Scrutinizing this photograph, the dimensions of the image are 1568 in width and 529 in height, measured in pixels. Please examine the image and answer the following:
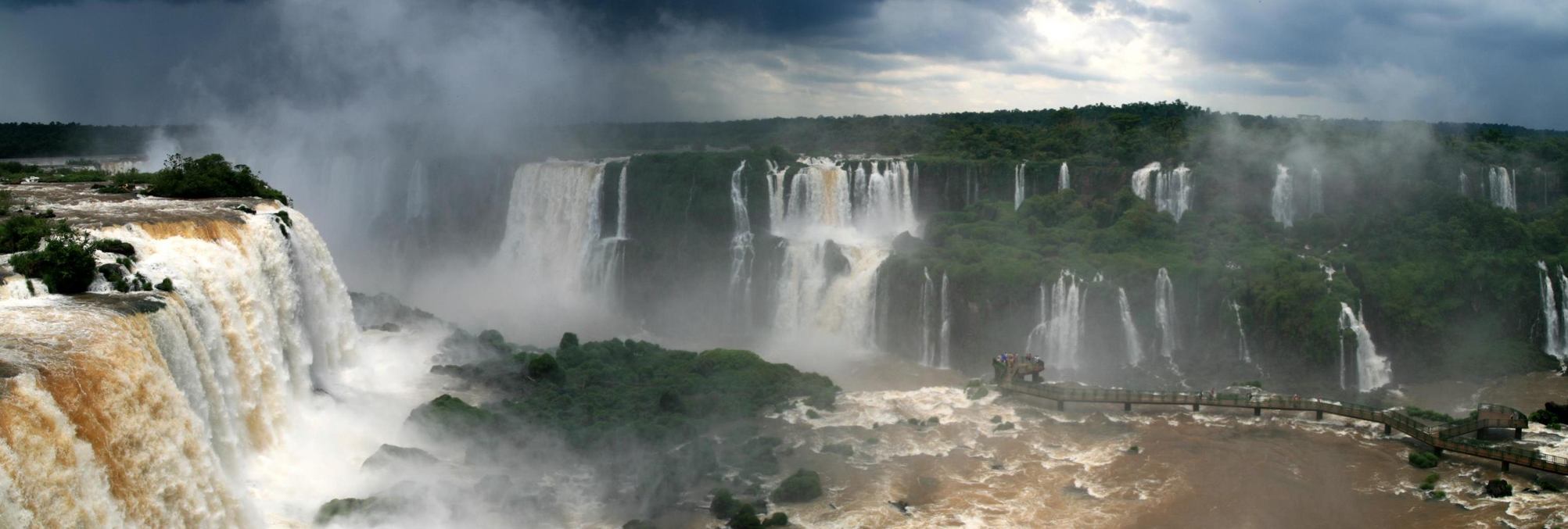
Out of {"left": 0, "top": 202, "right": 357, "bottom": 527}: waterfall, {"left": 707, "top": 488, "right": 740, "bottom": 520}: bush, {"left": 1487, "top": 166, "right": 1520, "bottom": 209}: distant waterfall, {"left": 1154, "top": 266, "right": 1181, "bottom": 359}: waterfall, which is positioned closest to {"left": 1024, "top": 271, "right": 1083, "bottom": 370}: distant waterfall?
{"left": 1154, "top": 266, "right": 1181, "bottom": 359}: waterfall

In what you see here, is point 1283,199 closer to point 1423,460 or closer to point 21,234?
point 1423,460

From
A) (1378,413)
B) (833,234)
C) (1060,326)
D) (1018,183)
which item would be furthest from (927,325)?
(1378,413)

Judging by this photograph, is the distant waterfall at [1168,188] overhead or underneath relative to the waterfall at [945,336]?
overhead

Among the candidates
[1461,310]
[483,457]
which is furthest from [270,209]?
[1461,310]

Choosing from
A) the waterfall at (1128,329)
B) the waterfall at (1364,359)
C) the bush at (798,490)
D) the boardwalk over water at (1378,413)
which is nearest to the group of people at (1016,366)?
the boardwalk over water at (1378,413)

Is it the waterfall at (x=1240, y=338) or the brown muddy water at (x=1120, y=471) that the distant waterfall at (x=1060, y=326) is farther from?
the brown muddy water at (x=1120, y=471)

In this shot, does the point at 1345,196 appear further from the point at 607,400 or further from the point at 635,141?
the point at 635,141

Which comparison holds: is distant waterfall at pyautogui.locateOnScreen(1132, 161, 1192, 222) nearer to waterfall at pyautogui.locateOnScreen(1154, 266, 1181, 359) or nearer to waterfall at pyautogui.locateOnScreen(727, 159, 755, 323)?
waterfall at pyautogui.locateOnScreen(1154, 266, 1181, 359)
